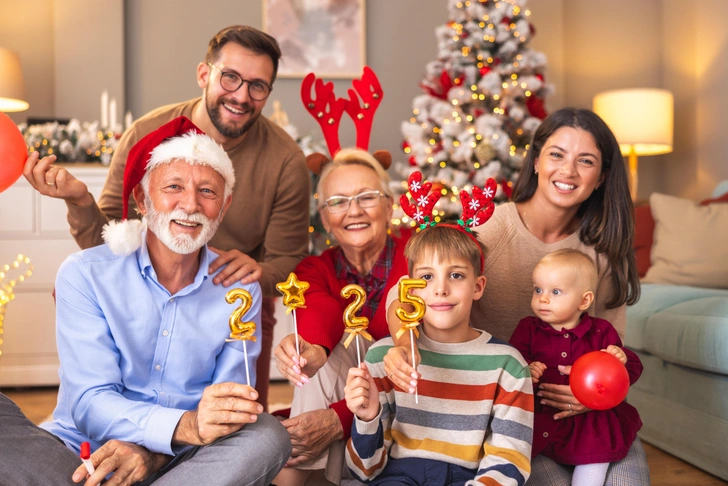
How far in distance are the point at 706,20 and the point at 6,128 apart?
14.6ft

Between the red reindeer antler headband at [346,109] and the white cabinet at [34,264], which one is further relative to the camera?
the white cabinet at [34,264]

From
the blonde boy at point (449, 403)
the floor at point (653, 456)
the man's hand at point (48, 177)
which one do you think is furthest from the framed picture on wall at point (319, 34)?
the blonde boy at point (449, 403)

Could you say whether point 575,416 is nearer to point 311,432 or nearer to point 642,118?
point 311,432

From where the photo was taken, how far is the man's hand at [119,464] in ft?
4.66

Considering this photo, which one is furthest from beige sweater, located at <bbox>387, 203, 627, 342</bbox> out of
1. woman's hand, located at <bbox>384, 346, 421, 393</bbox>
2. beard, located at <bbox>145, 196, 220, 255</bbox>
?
beard, located at <bbox>145, 196, 220, 255</bbox>

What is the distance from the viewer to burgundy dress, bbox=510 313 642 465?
5.97 ft

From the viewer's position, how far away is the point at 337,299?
216cm

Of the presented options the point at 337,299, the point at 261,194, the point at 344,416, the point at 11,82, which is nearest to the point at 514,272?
the point at 337,299

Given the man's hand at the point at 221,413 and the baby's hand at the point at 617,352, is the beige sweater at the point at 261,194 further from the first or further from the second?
the baby's hand at the point at 617,352

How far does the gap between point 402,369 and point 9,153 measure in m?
1.10

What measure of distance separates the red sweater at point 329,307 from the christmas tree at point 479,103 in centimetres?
214

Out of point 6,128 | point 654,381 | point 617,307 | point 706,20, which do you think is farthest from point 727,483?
point 706,20

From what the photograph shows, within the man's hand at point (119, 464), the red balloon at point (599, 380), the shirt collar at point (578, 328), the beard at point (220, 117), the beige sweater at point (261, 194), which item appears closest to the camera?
the man's hand at point (119, 464)

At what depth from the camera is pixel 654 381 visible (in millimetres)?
2865
